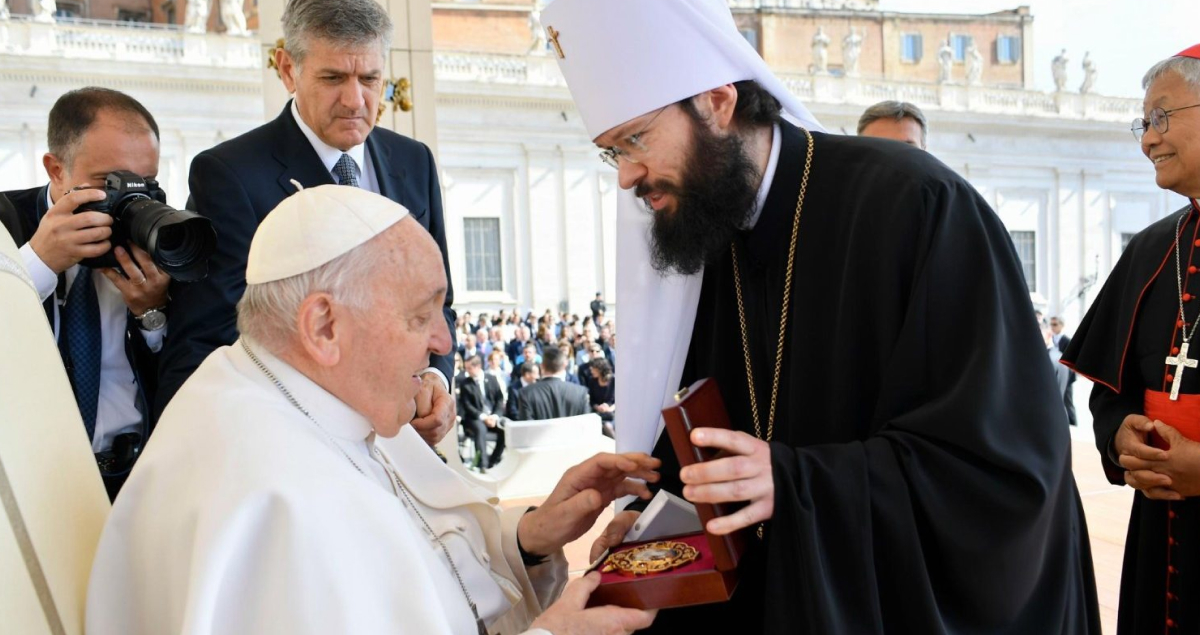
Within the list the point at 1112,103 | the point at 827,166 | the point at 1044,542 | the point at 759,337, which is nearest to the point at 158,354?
the point at 759,337

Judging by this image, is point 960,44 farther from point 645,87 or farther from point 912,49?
point 645,87

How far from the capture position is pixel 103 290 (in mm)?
2600

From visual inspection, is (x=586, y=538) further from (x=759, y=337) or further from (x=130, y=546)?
(x=130, y=546)

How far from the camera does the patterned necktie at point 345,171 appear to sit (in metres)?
2.85

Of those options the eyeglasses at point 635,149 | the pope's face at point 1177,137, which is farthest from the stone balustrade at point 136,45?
the eyeglasses at point 635,149

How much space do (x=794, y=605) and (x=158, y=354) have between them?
66.7 inches

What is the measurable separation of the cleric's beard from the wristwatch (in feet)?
4.02

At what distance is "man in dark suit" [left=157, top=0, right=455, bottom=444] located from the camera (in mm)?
2479

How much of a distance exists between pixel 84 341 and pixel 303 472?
1.26 meters

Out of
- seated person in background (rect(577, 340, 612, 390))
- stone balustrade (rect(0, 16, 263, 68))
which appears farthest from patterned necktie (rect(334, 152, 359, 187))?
stone balustrade (rect(0, 16, 263, 68))

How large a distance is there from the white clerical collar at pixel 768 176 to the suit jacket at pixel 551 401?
772 cm

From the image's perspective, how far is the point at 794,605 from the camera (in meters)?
1.71

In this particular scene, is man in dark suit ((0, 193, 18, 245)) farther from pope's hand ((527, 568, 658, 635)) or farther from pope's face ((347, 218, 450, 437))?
pope's hand ((527, 568, 658, 635))

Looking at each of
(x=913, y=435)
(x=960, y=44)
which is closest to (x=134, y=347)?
(x=913, y=435)
